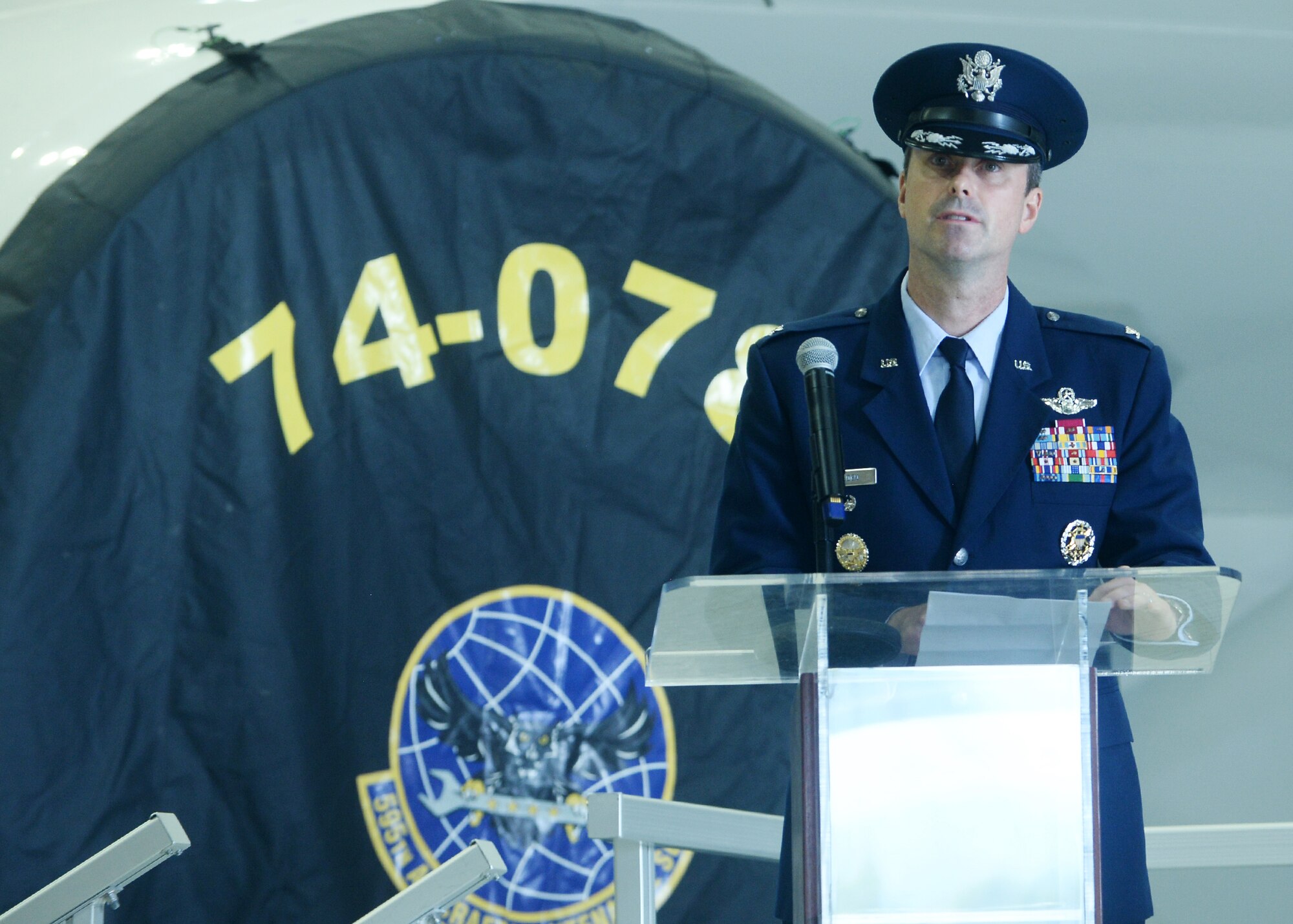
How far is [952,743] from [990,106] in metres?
0.69

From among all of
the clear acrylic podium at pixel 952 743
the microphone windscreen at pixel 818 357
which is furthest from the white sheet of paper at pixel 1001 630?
the microphone windscreen at pixel 818 357

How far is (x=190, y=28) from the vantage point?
2471mm

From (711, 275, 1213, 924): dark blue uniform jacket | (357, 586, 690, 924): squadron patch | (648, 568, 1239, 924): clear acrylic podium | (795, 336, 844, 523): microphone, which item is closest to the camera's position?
(648, 568, 1239, 924): clear acrylic podium

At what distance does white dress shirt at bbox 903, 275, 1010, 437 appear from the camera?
1413mm

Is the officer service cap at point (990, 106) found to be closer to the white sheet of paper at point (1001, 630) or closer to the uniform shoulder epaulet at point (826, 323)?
the uniform shoulder epaulet at point (826, 323)

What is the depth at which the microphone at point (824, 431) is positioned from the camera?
1.10m

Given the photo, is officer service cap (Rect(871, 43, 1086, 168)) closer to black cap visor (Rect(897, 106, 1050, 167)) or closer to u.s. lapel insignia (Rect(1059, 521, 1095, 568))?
black cap visor (Rect(897, 106, 1050, 167))

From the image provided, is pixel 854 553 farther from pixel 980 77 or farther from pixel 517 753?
pixel 517 753

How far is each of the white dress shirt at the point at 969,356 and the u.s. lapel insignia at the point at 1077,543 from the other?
13cm

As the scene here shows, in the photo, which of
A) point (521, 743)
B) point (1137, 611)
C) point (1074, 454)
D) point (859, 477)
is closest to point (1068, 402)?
point (1074, 454)

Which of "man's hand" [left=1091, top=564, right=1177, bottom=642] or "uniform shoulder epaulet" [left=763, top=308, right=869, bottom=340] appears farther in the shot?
"uniform shoulder epaulet" [left=763, top=308, right=869, bottom=340]

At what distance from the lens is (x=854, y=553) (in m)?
1.39

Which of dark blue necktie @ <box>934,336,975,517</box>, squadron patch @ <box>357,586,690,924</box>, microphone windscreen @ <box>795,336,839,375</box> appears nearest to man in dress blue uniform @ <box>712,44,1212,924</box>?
dark blue necktie @ <box>934,336,975,517</box>

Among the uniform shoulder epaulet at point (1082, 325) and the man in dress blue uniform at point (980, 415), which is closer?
the man in dress blue uniform at point (980, 415)
